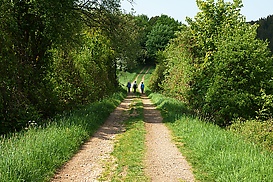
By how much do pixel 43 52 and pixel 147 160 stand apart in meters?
8.84

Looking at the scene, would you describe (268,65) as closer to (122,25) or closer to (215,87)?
(215,87)

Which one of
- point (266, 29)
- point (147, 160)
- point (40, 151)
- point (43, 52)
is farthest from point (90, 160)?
point (266, 29)

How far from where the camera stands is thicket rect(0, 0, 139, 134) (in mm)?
11758

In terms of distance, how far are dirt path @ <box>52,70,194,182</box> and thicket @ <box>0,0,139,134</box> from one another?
11.4ft

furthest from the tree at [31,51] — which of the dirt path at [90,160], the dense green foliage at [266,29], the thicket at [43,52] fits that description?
the dense green foliage at [266,29]

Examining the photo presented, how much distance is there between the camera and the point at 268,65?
14.9m

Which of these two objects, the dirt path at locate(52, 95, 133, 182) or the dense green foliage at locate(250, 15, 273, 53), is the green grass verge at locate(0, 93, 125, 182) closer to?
the dirt path at locate(52, 95, 133, 182)

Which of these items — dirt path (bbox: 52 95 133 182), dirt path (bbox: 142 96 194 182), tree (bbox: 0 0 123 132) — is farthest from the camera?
tree (bbox: 0 0 123 132)

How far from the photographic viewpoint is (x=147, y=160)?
7996 millimetres

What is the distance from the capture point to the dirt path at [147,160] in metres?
6.73

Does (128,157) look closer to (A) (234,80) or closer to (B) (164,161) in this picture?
(B) (164,161)

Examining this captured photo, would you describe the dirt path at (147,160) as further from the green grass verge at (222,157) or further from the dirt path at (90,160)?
the green grass verge at (222,157)

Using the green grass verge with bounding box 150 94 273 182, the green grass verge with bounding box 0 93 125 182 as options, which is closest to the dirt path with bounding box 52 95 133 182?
the green grass verge with bounding box 0 93 125 182

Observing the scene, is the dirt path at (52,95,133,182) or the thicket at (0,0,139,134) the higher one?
the thicket at (0,0,139,134)
